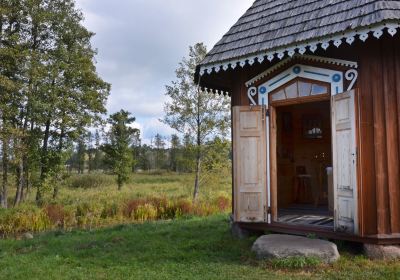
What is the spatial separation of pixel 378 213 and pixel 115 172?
61.9ft

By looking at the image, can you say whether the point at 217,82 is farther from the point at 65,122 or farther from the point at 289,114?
the point at 65,122

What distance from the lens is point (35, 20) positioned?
653 inches

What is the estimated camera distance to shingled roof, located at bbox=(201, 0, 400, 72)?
18.2 ft

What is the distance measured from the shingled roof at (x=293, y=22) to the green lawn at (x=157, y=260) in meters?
3.17

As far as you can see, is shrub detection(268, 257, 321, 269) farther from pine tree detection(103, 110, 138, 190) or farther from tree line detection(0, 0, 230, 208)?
pine tree detection(103, 110, 138, 190)

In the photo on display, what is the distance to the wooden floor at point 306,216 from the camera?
710cm

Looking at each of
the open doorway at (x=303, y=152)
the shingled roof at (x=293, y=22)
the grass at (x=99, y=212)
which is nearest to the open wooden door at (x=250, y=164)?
the shingled roof at (x=293, y=22)

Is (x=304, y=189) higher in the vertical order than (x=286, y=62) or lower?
lower

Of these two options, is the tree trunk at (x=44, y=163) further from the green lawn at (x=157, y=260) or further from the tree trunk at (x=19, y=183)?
the green lawn at (x=157, y=260)

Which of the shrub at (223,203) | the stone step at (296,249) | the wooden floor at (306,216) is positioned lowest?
the shrub at (223,203)

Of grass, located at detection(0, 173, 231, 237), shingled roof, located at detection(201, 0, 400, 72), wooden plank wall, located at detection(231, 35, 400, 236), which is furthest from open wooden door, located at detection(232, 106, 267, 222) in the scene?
grass, located at detection(0, 173, 231, 237)

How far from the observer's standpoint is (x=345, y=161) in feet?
20.0

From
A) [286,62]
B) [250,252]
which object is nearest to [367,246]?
[250,252]

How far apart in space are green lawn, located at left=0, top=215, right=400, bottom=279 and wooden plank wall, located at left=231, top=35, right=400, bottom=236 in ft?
2.23
